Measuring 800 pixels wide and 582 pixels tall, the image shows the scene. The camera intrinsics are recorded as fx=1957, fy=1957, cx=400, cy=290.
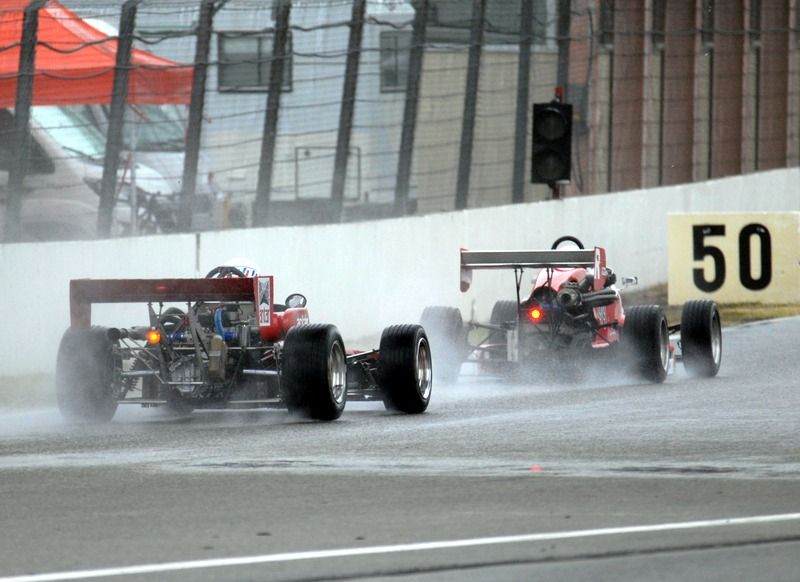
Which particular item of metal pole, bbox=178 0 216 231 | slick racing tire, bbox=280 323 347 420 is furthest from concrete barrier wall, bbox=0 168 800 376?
slick racing tire, bbox=280 323 347 420

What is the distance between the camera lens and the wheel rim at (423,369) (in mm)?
12961

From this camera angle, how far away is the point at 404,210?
21.6 metres

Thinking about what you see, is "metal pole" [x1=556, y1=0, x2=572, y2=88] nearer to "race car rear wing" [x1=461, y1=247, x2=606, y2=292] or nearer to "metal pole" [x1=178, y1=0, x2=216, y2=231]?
"metal pole" [x1=178, y1=0, x2=216, y2=231]

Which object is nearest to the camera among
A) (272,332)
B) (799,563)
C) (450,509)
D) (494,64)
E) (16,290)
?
(799,563)

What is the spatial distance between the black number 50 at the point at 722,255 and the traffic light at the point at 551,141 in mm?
2417

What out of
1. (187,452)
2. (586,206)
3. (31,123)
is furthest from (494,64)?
(187,452)

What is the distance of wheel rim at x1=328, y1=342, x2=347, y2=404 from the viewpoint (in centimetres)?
1236

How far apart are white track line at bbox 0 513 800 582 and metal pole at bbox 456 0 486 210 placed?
14990 millimetres

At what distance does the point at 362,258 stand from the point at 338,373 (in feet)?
24.1

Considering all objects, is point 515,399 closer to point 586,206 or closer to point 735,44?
point 586,206

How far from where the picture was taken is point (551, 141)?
71.9 feet

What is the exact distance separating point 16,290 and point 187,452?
18.8 feet

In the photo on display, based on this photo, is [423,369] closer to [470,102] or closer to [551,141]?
[551,141]

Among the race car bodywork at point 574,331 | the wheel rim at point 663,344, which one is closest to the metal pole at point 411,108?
the race car bodywork at point 574,331
